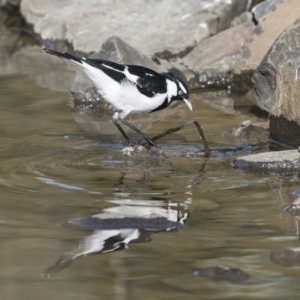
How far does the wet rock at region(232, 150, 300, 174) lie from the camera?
22.6 ft

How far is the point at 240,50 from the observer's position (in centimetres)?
1112

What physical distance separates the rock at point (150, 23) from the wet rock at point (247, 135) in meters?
4.34

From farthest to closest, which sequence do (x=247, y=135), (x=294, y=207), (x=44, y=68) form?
1. (x=44, y=68)
2. (x=247, y=135)
3. (x=294, y=207)

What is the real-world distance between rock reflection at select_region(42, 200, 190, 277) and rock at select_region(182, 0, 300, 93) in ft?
17.1

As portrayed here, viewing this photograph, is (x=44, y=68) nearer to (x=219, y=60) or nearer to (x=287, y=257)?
(x=219, y=60)

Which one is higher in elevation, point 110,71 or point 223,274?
point 110,71

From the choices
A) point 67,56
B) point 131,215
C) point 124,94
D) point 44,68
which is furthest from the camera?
point 44,68

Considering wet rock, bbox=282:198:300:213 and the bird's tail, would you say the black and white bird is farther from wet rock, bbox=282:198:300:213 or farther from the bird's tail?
wet rock, bbox=282:198:300:213

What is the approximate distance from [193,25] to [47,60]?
236cm

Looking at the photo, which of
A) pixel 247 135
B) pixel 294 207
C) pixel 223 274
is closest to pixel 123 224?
pixel 223 274

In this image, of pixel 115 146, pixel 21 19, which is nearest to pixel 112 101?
pixel 115 146

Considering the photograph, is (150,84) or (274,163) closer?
(274,163)

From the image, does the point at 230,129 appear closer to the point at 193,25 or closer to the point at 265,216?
the point at 265,216

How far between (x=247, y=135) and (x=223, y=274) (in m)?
4.02
